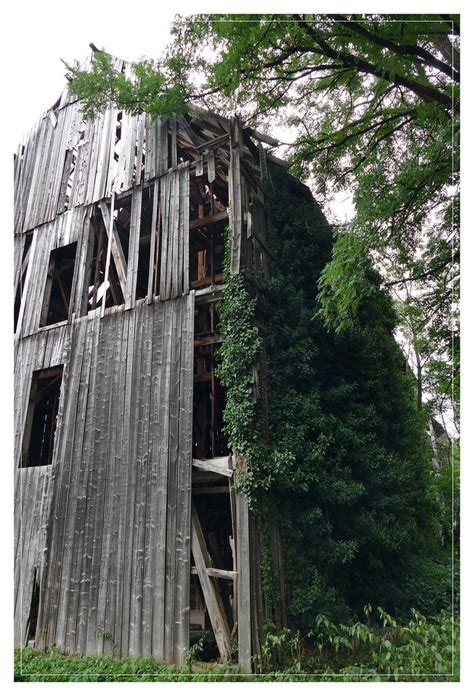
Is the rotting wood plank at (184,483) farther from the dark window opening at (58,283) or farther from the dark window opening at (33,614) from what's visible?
the dark window opening at (58,283)

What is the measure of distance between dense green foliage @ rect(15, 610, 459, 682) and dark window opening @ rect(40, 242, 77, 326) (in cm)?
642

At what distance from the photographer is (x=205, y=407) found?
11.1 metres

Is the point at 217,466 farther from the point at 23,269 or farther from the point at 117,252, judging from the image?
the point at 23,269

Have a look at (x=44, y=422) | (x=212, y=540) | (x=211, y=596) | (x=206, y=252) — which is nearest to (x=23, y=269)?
(x=44, y=422)

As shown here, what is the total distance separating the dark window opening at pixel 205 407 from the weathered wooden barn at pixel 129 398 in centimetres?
5

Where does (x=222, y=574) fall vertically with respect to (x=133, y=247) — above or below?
below

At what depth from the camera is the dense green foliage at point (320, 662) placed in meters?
4.31

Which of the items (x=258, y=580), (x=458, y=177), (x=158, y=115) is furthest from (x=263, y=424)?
(x=158, y=115)

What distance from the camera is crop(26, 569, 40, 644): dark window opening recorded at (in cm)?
762

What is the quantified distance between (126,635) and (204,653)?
1230 mm

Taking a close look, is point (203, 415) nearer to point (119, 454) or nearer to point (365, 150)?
point (119, 454)

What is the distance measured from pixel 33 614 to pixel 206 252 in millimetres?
8298

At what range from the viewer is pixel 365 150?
7.54 meters
